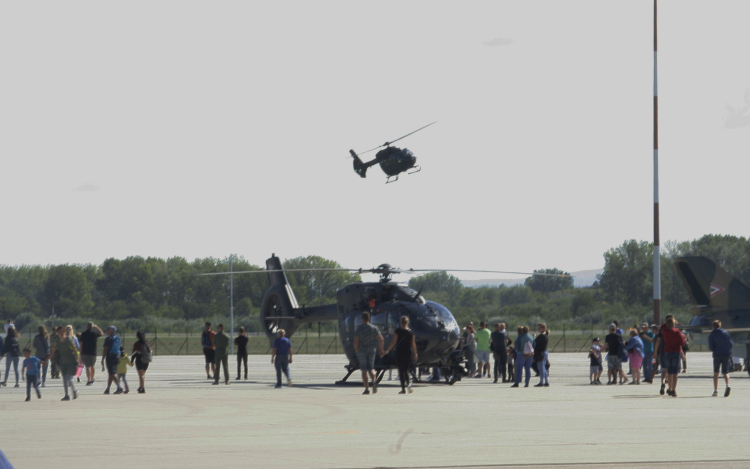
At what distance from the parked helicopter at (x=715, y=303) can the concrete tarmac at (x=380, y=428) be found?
8387mm

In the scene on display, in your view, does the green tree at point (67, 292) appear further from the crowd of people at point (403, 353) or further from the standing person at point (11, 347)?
the standing person at point (11, 347)

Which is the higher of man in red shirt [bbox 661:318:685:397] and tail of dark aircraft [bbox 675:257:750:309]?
tail of dark aircraft [bbox 675:257:750:309]

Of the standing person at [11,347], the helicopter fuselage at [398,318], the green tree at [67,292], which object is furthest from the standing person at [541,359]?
the green tree at [67,292]

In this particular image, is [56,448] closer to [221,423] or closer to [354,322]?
[221,423]

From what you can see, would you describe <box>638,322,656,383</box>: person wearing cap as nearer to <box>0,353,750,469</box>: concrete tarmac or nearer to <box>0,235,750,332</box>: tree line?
<box>0,353,750,469</box>: concrete tarmac

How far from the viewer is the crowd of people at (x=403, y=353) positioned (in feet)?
63.3

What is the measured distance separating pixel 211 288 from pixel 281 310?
8832 cm

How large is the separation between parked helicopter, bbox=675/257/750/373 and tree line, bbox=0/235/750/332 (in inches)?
2688

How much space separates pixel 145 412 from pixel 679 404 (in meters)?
9.65

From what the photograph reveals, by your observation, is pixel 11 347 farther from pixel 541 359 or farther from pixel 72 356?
pixel 541 359

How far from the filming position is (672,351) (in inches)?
767

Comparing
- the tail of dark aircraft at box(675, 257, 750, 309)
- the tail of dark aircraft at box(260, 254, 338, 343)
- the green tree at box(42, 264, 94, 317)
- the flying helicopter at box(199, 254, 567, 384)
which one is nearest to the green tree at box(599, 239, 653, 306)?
the green tree at box(42, 264, 94, 317)

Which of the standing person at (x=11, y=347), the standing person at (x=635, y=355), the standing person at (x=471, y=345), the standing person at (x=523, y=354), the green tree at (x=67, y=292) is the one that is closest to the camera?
the standing person at (x=523, y=354)

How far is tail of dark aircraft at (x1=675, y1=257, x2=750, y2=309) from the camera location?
104 feet
